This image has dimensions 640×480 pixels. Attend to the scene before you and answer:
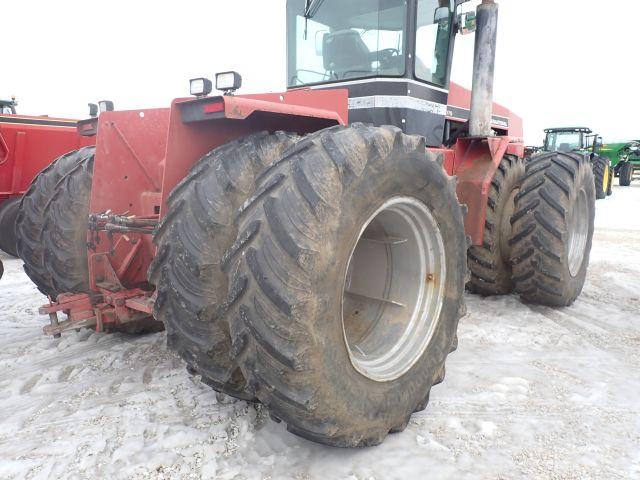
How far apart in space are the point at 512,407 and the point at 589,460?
19.9 inches

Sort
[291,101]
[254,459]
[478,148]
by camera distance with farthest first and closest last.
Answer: [478,148] < [291,101] < [254,459]

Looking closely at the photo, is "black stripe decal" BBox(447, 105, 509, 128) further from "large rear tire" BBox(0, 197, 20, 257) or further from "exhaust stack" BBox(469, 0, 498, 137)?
"large rear tire" BBox(0, 197, 20, 257)

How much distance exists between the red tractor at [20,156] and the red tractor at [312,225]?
3108 mm

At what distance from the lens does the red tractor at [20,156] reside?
5.94m

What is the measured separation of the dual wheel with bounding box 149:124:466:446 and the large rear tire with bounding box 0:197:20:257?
16.0 feet

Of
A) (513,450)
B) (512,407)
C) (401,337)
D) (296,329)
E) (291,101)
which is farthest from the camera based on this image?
(291,101)

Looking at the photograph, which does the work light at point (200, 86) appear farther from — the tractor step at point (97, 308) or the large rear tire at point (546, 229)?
the large rear tire at point (546, 229)

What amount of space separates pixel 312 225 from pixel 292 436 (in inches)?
45.2

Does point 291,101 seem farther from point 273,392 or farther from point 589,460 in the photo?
point 589,460

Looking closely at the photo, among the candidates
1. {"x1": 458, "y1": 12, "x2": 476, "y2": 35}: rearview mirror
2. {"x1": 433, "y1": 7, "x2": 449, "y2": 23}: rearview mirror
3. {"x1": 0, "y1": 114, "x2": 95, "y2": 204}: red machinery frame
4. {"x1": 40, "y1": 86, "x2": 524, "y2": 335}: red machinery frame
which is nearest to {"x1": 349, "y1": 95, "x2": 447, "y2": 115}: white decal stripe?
{"x1": 40, "y1": 86, "x2": 524, "y2": 335}: red machinery frame

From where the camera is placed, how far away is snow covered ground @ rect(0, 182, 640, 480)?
2.18m

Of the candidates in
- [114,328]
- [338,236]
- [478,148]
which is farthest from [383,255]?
[478,148]

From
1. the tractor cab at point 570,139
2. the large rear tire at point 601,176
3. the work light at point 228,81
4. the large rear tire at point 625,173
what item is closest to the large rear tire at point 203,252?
the work light at point 228,81

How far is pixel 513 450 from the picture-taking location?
2.35 metres
